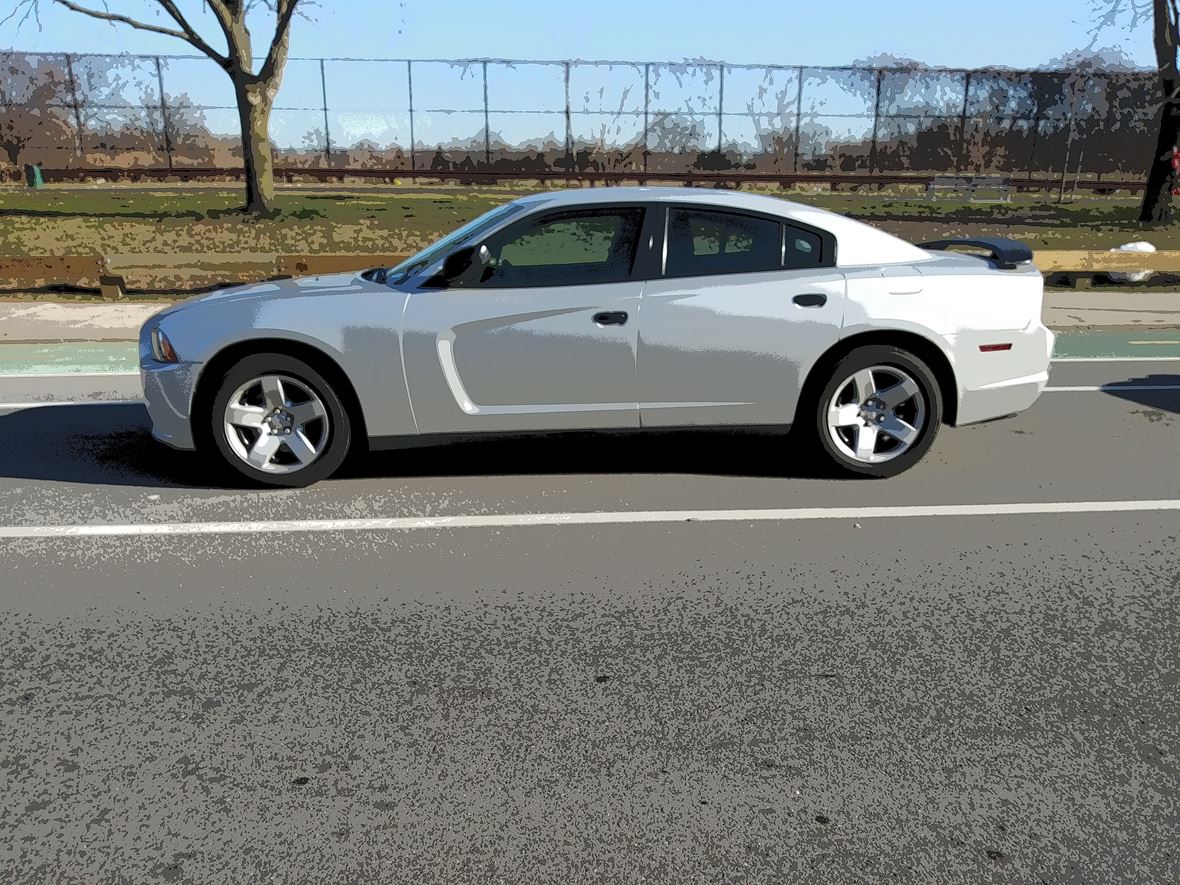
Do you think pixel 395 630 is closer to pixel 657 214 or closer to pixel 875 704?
pixel 875 704

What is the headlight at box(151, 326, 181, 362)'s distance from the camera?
211 inches

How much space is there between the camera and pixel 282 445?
5.45m

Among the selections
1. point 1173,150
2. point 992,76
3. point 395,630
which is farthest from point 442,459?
point 992,76

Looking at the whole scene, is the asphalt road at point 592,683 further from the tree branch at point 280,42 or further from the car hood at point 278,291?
the tree branch at point 280,42

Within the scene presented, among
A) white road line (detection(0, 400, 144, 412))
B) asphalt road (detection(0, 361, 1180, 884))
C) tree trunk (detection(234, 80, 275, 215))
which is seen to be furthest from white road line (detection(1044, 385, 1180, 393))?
tree trunk (detection(234, 80, 275, 215))

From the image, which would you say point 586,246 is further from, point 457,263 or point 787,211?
point 787,211

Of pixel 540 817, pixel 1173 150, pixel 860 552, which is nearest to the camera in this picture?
pixel 540 817

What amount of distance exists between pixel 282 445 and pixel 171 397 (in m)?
0.63

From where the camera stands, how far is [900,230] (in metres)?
21.2

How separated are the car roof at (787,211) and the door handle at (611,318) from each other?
664mm

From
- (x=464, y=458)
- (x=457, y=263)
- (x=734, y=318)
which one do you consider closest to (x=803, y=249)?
(x=734, y=318)

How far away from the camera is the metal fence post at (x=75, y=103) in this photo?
35312 mm

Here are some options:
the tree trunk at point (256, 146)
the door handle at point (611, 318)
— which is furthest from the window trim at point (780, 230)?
the tree trunk at point (256, 146)

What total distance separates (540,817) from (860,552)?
2394 mm
